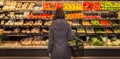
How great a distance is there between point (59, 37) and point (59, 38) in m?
0.02

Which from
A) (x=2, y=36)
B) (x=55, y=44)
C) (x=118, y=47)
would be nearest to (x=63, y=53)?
(x=55, y=44)

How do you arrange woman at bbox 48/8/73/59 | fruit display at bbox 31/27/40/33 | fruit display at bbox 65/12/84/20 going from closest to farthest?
woman at bbox 48/8/73/59
fruit display at bbox 65/12/84/20
fruit display at bbox 31/27/40/33

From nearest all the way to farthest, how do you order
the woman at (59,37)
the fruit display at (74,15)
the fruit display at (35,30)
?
the woman at (59,37)
the fruit display at (74,15)
the fruit display at (35,30)

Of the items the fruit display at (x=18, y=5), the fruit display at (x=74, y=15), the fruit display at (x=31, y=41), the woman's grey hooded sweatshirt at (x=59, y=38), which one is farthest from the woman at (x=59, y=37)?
the fruit display at (x=18, y=5)

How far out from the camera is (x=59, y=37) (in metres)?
4.96

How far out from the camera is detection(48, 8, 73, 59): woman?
4.94 metres

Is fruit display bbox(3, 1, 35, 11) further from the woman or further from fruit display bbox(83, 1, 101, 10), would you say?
the woman

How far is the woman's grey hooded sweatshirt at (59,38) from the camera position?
4.94m

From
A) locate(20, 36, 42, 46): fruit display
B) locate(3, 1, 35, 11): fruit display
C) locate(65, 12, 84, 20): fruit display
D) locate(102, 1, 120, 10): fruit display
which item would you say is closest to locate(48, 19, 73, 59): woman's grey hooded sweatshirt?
locate(65, 12, 84, 20): fruit display

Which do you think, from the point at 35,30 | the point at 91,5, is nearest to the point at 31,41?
the point at 35,30

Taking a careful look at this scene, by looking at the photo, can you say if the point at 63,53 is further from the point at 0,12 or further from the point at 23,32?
the point at 0,12

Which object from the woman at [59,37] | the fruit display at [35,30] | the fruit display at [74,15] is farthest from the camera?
the fruit display at [35,30]

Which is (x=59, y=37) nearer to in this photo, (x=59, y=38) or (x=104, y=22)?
(x=59, y=38)

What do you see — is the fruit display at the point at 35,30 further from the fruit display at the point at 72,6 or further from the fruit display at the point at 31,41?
the fruit display at the point at 72,6
